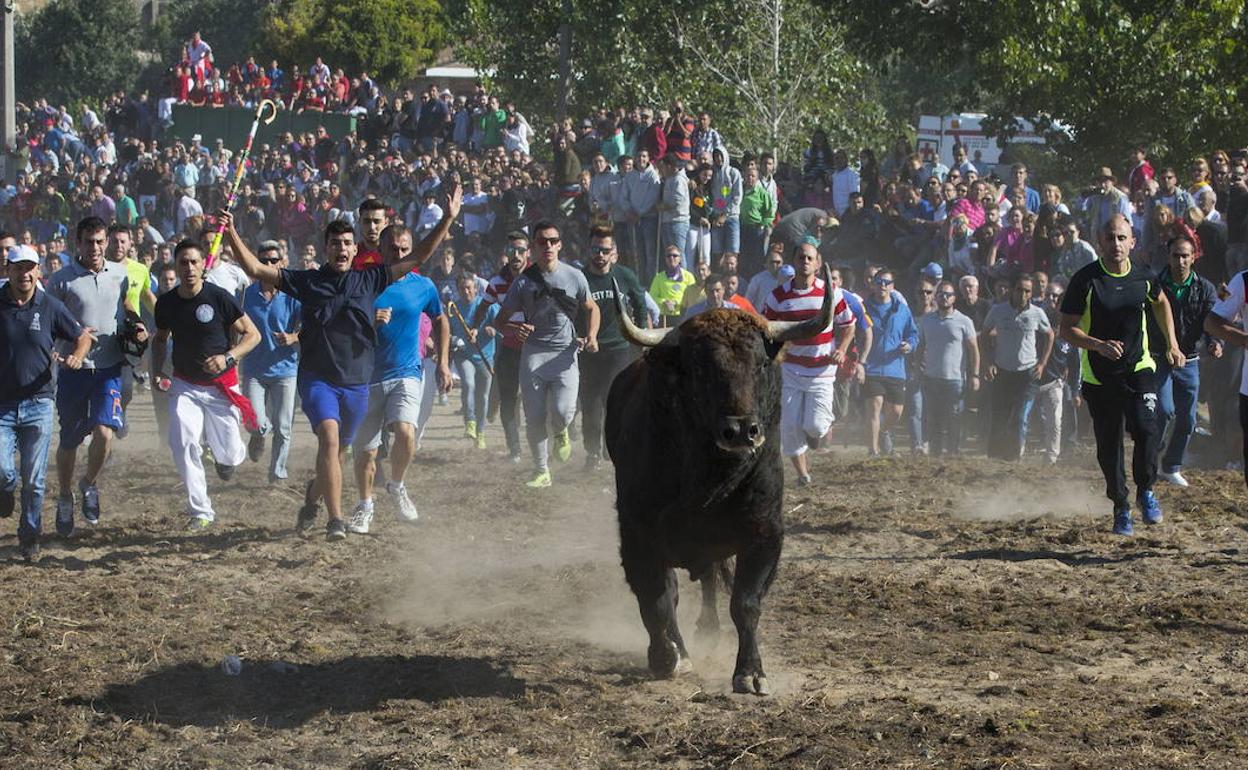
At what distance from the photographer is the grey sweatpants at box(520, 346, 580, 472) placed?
556 inches

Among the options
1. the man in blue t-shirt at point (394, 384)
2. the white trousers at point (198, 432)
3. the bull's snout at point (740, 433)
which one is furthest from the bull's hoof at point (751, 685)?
the white trousers at point (198, 432)

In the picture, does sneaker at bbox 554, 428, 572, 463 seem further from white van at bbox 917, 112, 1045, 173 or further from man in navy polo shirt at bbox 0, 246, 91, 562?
white van at bbox 917, 112, 1045, 173

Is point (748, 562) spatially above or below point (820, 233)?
below

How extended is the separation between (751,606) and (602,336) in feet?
23.4

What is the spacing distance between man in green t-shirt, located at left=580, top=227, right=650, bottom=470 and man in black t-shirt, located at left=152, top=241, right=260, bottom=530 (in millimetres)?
3451

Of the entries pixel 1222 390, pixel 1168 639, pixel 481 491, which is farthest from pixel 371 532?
pixel 1222 390

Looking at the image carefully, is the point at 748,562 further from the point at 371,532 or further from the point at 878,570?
the point at 371,532

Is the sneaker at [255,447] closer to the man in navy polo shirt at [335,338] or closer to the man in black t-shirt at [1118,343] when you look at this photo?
the man in navy polo shirt at [335,338]

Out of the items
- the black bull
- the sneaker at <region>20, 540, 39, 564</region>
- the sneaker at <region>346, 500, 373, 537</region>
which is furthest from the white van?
the black bull

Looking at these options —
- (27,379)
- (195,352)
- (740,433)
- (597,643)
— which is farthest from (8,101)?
(740,433)

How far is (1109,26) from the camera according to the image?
21625 millimetres

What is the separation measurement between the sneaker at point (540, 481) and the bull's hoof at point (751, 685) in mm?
6735

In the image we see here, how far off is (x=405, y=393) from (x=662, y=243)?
956 cm

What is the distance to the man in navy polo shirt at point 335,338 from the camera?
1098 cm
